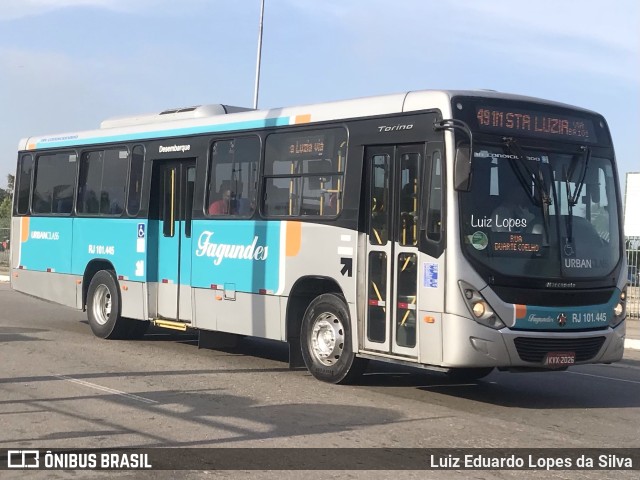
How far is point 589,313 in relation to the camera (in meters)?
10.2

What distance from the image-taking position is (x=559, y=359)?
9.90m

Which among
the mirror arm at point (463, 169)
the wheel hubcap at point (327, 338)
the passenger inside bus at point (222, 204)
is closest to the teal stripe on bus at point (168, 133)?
the passenger inside bus at point (222, 204)

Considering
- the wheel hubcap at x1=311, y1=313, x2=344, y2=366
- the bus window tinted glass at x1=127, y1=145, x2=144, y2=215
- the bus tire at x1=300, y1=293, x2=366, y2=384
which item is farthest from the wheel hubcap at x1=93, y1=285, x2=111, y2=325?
the wheel hubcap at x1=311, y1=313, x2=344, y2=366

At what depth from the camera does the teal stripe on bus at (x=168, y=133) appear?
12622 millimetres

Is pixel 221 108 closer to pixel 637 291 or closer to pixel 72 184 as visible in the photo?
pixel 72 184

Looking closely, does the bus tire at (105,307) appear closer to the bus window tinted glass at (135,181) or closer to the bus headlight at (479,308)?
the bus window tinted glass at (135,181)

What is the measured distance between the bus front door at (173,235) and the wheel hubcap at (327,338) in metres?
2.90

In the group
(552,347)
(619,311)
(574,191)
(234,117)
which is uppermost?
(234,117)

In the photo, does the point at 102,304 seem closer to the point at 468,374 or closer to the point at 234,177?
the point at 234,177

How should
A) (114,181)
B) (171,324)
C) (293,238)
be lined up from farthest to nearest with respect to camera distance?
(114,181)
(171,324)
(293,238)

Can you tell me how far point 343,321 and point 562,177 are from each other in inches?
120

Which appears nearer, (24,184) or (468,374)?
(468,374)

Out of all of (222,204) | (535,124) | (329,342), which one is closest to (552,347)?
(535,124)

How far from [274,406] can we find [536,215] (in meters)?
3.47
